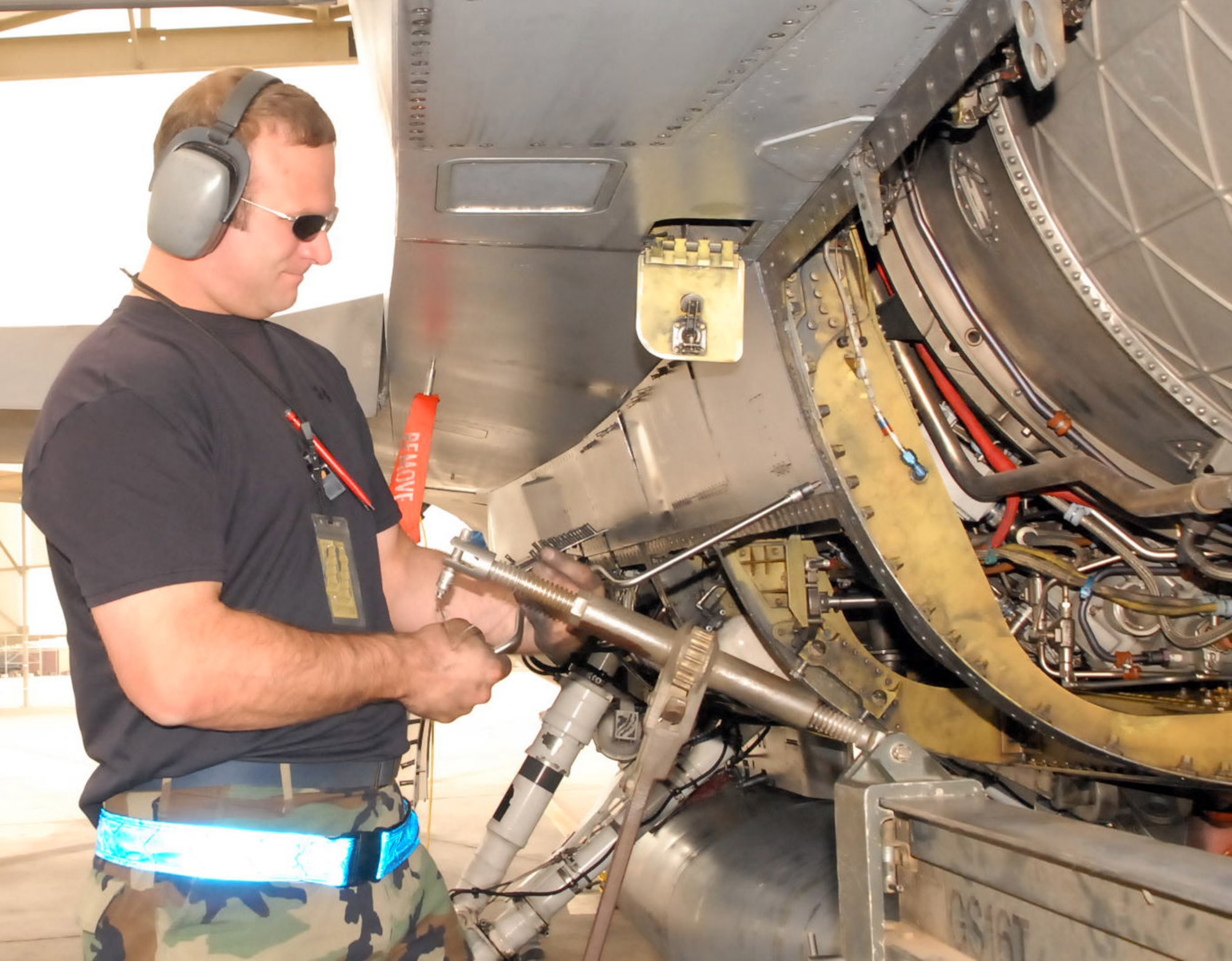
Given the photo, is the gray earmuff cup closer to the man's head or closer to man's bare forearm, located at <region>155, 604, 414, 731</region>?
the man's head

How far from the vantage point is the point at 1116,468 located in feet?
7.98

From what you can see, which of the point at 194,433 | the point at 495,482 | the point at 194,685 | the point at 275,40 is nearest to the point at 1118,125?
the point at 194,433

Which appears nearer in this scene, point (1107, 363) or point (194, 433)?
point (194, 433)

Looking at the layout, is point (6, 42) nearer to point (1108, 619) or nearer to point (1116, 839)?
point (1108, 619)

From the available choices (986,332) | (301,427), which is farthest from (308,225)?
(986,332)

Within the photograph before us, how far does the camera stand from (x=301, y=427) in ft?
6.21

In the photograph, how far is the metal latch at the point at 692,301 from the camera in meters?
2.16

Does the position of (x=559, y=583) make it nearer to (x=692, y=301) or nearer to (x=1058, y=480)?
(x=692, y=301)

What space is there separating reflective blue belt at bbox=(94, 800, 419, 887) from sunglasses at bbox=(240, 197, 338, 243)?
3.06 ft

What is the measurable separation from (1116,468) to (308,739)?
1715 mm

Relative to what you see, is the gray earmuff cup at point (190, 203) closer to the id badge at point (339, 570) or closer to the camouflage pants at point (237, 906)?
the id badge at point (339, 570)

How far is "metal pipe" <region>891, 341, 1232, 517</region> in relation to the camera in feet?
6.65

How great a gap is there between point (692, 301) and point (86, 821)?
22.3 feet

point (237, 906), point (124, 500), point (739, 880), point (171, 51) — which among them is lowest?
point (739, 880)
